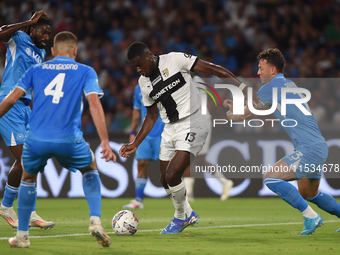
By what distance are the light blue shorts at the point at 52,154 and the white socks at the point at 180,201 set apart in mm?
1399

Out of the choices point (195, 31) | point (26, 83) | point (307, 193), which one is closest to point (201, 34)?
point (195, 31)

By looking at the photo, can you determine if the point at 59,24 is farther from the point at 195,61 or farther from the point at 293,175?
the point at 293,175

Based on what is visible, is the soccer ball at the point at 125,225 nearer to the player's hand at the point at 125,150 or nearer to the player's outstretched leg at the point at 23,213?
the player's hand at the point at 125,150

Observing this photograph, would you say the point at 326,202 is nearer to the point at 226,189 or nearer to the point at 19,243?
the point at 19,243

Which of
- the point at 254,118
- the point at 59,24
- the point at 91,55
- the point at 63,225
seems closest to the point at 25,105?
the point at 63,225

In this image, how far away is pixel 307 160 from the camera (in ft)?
18.2

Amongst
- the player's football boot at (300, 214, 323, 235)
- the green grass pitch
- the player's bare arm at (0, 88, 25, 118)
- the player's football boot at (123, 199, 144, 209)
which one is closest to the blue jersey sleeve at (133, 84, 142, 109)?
the player's football boot at (123, 199, 144, 209)

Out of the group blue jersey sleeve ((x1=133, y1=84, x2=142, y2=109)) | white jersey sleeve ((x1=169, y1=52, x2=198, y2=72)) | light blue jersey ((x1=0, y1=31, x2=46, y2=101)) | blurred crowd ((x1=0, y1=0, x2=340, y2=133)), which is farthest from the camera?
blurred crowd ((x1=0, y1=0, x2=340, y2=133))

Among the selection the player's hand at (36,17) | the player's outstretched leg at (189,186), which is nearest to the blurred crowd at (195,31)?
the player's outstretched leg at (189,186)

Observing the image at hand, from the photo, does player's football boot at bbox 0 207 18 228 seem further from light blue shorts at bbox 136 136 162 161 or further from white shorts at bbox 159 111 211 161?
light blue shorts at bbox 136 136 162 161

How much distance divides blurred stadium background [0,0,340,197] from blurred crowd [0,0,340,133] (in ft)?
0.09

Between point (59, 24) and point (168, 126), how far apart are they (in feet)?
31.7

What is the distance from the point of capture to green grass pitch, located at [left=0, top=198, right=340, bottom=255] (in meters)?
4.65

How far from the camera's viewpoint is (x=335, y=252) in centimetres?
454
